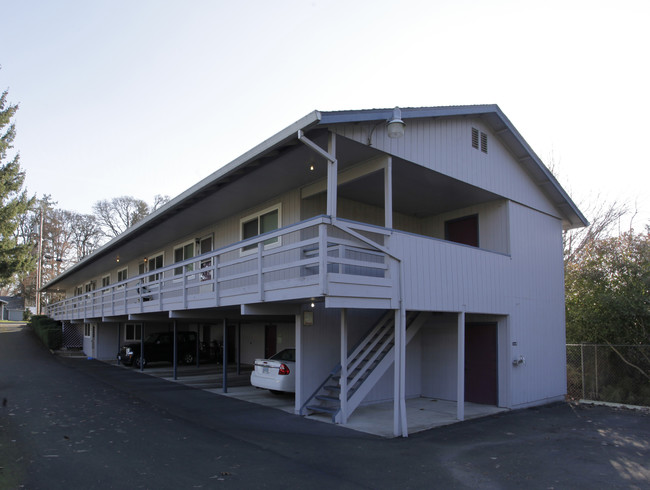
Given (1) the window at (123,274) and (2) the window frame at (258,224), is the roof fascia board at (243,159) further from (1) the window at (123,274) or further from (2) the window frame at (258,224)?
(1) the window at (123,274)

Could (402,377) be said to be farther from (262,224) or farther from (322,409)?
(262,224)

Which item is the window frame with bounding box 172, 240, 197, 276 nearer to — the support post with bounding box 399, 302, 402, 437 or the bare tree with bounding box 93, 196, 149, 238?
the support post with bounding box 399, 302, 402, 437

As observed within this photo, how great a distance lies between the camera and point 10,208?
82.0 ft

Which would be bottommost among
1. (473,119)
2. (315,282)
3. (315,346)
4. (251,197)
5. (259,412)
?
(259,412)

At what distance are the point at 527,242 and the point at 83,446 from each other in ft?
37.6

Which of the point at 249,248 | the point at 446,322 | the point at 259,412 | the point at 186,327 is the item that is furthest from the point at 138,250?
the point at 446,322

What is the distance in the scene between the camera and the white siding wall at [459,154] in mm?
9648

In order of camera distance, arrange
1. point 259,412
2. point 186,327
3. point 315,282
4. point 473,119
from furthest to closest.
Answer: point 186,327 < point 473,119 < point 259,412 < point 315,282

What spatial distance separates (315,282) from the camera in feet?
25.8

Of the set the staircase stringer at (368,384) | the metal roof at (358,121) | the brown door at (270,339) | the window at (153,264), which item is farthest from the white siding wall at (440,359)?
the window at (153,264)

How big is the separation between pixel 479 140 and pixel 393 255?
4.91 meters

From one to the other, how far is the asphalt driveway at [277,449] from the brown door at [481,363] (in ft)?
3.41

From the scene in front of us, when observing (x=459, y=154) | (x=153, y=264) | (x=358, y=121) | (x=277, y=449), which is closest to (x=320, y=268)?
(x=358, y=121)

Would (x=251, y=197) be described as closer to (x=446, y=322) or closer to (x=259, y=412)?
(x=259, y=412)
